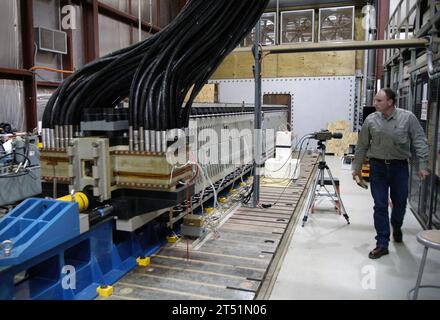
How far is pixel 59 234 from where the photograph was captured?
2.38 m

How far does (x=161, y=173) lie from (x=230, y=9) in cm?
136


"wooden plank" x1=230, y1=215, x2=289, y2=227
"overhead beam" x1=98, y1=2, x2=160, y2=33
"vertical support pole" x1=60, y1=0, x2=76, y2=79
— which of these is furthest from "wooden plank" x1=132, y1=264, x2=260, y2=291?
"overhead beam" x1=98, y1=2, x2=160, y2=33

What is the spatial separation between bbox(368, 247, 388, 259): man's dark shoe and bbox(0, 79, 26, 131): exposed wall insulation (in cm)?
593

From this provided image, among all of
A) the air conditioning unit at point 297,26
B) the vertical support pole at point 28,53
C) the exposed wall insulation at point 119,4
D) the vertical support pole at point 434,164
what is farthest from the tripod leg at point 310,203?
the air conditioning unit at point 297,26

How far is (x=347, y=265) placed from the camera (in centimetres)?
340

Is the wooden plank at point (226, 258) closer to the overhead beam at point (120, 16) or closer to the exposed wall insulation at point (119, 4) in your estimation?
the overhead beam at point (120, 16)

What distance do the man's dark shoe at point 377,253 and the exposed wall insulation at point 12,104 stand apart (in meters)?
5.93

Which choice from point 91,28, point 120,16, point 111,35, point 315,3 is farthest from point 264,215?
point 315,3

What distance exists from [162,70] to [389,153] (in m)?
2.22

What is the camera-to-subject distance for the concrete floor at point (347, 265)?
2910 mm

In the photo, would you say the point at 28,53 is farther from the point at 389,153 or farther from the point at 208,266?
the point at 389,153

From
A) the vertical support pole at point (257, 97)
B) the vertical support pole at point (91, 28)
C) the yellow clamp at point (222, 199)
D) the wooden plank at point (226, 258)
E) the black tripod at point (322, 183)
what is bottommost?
the wooden plank at point (226, 258)

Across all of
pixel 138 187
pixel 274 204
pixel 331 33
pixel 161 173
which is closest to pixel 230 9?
pixel 161 173

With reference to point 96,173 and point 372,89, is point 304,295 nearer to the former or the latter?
point 96,173
